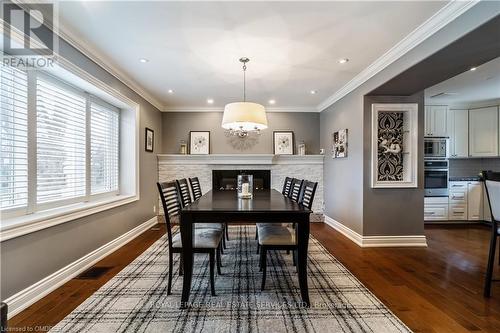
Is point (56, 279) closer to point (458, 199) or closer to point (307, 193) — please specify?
point (307, 193)

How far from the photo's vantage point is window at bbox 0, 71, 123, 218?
2086 millimetres

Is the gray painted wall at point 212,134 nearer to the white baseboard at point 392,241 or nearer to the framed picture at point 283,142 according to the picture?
the framed picture at point 283,142

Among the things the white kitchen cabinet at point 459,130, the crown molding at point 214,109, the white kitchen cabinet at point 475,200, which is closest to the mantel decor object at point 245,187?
the crown molding at point 214,109

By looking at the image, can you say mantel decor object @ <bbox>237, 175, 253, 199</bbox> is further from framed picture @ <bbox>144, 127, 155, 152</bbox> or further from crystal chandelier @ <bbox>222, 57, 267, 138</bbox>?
framed picture @ <bbox>144, 127, 155, 152</bbox>

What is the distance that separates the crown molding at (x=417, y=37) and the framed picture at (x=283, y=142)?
1930mm

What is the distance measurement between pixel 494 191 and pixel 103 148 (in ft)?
14.6

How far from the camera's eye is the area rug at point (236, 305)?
1804 millimetres

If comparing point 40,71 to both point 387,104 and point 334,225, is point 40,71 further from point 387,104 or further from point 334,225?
point 334,225

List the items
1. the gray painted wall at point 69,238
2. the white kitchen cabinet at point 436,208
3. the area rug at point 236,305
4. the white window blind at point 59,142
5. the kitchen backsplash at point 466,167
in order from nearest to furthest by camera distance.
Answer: the area rug at point 236,305
the gray painted wall at point 69,238
the white window blind at point 59,142
the white kitchen cabinet at point 436,208
the kitchen backsplash at point 466,167

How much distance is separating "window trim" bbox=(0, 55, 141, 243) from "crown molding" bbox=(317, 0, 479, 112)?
10.9ft

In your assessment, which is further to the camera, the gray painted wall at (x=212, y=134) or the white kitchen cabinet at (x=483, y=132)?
the gray painted wall at (x=212, y=134)

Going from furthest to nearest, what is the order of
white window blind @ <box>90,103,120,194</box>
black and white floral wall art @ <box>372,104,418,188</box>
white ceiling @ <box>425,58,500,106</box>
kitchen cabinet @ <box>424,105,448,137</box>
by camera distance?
kitchen cabinet @ <box>424,105,448,137</box>
black and white floral wall art @ <box>372,104,418,188</box>
white ceiling @ <box>425,58,500,106</box>
white window blind @ <box>90,103,120,194</box>

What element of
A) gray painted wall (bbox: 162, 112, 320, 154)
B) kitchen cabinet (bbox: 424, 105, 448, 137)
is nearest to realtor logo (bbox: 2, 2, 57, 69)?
gray painted wall (bbox: 162, 112, 320, 154)

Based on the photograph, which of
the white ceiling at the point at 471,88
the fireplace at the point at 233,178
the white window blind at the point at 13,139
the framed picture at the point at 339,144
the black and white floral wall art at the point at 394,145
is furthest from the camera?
the fireplace at the point at 233,178
